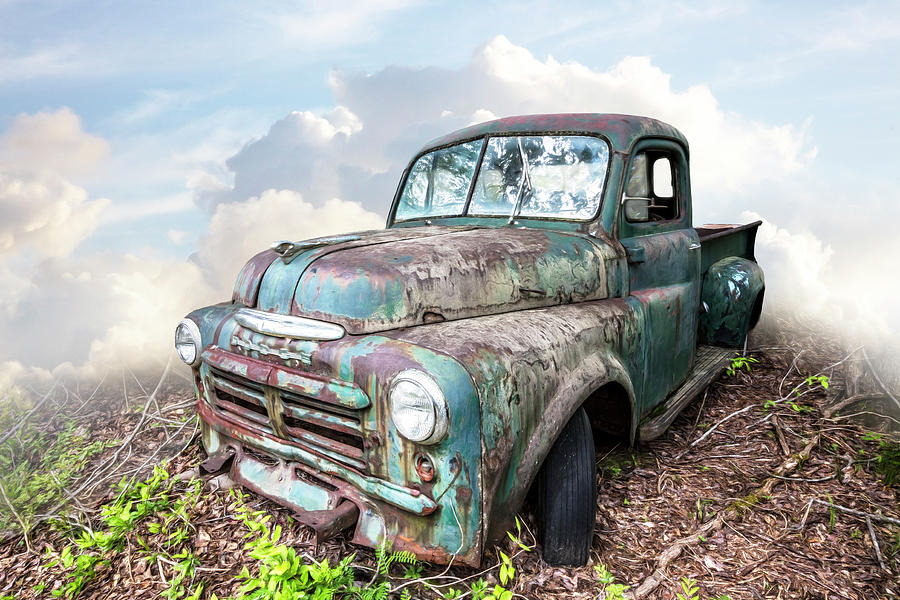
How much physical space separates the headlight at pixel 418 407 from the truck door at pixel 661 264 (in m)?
1.63

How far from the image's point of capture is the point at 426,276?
2.29 m

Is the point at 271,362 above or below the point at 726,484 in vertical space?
above

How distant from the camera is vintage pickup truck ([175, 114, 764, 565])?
75.4 inches

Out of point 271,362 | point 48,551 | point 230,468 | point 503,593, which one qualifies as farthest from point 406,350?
point 48,551

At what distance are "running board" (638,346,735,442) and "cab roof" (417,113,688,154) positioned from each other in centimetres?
155

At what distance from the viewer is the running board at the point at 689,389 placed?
317 centimetres

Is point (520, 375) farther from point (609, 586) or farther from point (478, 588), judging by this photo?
point (609, 586)

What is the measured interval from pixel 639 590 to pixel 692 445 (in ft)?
5.33

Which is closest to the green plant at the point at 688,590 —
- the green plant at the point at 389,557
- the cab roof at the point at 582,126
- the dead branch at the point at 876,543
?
the dead branch at the point at 876,543

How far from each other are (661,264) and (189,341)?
2650 millimetres

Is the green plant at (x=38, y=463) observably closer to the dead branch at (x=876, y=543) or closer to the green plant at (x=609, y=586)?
the green plant at (x=609, y=586)

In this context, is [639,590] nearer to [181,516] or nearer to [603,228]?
[603,228]

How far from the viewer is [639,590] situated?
2.37 metres

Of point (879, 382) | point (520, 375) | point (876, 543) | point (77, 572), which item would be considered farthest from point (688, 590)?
point (879, 382)
